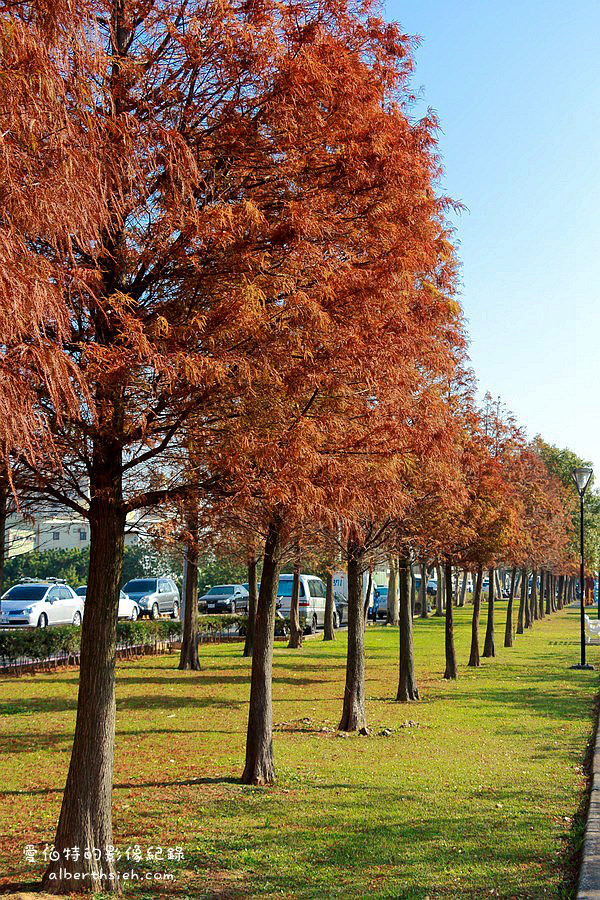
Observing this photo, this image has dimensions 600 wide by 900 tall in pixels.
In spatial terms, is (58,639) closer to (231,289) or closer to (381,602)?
(231,289)

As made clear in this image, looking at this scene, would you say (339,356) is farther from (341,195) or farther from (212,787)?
(212,787)

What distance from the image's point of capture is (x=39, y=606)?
1080 inches

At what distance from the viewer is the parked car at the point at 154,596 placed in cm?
3750

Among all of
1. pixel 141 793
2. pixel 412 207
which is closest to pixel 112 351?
pixel 412 207

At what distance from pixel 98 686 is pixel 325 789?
4029 mm

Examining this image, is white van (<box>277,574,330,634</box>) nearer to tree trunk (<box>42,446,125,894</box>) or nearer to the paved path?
the paved path

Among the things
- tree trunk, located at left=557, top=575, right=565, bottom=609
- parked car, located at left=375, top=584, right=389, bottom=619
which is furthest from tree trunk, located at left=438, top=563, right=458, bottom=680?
tree trunk, located at left=557, top=575, right=565, bottom=609

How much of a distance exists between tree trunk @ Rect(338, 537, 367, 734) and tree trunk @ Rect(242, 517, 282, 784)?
12.2 ft

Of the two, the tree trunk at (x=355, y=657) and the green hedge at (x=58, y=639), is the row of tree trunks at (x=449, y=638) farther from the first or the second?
the green hedge at (x=58, y=639)

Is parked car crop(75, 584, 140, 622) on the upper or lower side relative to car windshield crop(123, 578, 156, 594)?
lower

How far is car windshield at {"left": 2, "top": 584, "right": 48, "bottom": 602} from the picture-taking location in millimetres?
27859

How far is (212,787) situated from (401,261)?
6.14 meters

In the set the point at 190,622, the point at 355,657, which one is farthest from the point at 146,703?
the point at 190,622

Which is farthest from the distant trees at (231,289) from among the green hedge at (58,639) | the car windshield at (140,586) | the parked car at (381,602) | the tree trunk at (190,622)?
the parked car at (381,602)
